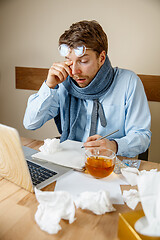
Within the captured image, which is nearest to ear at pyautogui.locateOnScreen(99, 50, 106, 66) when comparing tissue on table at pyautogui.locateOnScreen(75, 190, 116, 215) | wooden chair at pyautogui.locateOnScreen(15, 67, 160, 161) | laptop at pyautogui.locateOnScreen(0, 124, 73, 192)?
laptop at pyautogui.locateOnScreen(0, 124, 73, 192)

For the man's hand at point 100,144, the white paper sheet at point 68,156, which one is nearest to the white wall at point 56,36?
the man's hand at point 100,144

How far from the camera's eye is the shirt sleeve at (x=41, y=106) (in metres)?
1.64

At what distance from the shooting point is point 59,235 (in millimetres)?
716

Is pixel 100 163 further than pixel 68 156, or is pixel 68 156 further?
pixel 68 156

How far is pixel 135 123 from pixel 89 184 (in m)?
0.74

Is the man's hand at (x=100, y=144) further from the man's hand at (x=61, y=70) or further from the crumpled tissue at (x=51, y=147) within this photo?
the man's hand at (x=61, y=70)

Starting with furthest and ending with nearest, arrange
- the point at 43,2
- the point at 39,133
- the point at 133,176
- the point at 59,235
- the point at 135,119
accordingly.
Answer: the point at 39,133
the point at 43,2
the point at 135,119
the point at 133,176
the point at 59,235

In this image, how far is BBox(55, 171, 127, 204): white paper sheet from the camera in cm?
92

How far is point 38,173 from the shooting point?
1049 mm

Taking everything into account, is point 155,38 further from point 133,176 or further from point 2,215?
point 2,215

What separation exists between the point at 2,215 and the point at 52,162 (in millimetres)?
381

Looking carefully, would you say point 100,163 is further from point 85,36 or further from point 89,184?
point 85,36

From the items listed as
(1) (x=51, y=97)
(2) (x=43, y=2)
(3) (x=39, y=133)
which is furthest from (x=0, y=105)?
(1) (x=51, y=97)

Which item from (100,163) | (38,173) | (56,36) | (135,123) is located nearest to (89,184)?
(100,163)
